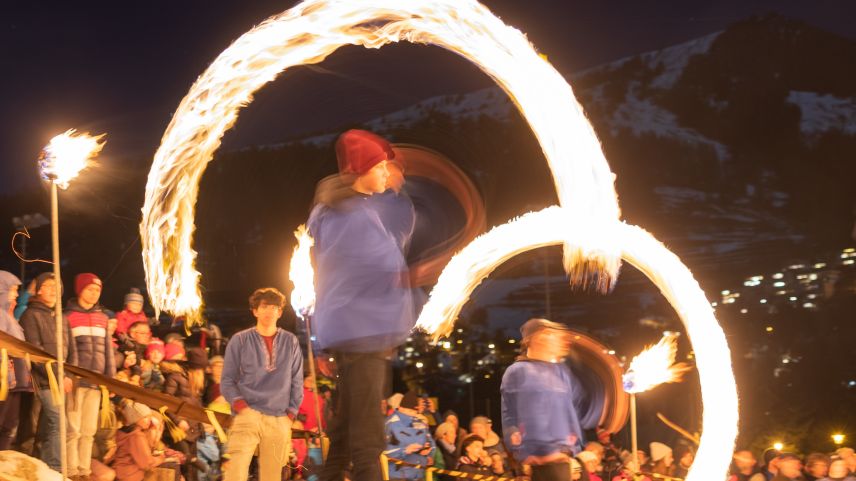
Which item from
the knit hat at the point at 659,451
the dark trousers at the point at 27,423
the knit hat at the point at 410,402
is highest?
the knit hat at the point at 410,402

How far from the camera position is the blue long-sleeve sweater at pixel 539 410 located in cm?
725

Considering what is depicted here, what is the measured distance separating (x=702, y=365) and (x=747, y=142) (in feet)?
173

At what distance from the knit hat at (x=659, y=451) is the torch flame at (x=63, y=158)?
7.20 meters

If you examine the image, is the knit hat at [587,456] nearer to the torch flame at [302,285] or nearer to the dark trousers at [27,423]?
the torch flame at [302,285]

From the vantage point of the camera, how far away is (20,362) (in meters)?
7.12

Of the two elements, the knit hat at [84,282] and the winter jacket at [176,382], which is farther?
the winter jacket at [176,382]

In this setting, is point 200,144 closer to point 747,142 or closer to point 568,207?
point 568,207

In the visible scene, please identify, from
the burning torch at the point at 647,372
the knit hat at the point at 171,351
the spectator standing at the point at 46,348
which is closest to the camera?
the spectator standing at the point at 46,348

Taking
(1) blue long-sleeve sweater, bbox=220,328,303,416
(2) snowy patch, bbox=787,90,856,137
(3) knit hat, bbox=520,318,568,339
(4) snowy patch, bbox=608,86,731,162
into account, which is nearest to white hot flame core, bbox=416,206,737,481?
(3) knit hat, bbox=520,318,568,339

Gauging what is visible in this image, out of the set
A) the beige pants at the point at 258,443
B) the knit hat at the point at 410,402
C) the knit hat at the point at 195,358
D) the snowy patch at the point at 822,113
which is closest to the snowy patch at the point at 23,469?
the beige pants at the point at 258,443

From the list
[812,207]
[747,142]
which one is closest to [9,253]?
[812,207]

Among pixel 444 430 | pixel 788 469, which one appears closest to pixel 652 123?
pixel 788 469

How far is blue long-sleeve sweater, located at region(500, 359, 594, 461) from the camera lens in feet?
23.8

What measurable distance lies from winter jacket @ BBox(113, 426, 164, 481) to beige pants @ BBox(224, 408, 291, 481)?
72.1 inches
